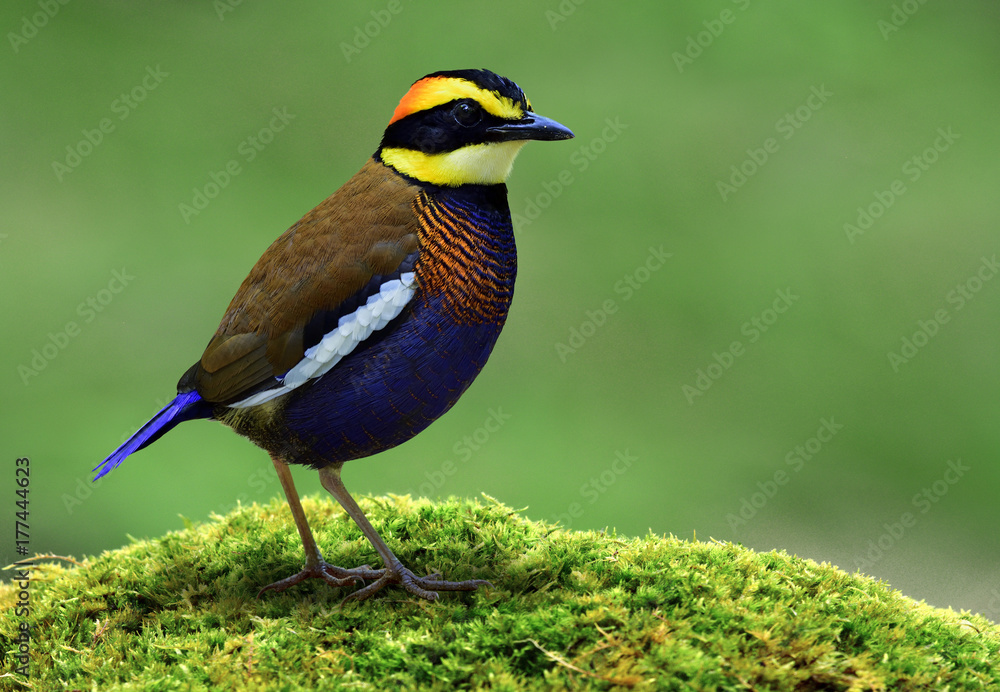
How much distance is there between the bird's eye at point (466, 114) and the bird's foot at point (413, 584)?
6.19 ft

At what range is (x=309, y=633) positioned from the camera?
365 cm

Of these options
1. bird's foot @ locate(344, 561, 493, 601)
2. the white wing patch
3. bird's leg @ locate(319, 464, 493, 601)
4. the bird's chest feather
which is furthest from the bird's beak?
bird's foot @ locate(344, 561, 493, 601)

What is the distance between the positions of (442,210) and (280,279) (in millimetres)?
745

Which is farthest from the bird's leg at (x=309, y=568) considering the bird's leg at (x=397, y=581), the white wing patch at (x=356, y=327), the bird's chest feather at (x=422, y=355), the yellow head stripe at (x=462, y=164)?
the yellow head stripe at (x=462, y=164)

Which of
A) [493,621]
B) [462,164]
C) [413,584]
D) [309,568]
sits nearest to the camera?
[493,621]

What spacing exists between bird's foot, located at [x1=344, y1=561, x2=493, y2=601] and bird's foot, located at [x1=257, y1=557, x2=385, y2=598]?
0.14 meters

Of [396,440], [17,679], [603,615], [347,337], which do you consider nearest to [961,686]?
[603,615]

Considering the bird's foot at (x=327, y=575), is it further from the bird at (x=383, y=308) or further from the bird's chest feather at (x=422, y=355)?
the bird's chest feather at (x=422, y=355)

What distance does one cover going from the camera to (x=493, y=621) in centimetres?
348

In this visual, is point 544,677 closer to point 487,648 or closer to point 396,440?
point 487,648

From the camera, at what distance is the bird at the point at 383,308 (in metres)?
3.86

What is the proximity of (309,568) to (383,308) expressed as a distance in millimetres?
1259

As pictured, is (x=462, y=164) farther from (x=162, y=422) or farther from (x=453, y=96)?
(x=162, y=422)

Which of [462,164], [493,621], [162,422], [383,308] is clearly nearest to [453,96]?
[462,164]
